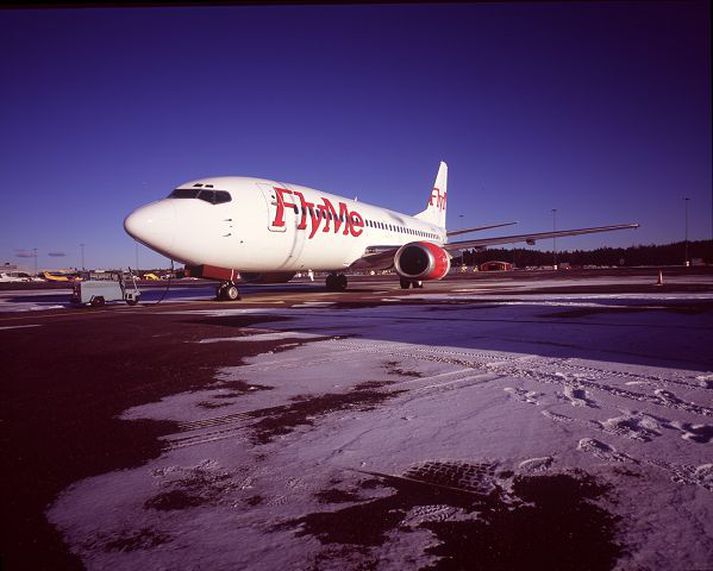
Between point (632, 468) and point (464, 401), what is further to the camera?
point (464, 401)

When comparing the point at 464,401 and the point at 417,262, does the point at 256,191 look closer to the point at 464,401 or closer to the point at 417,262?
the point at 417,262

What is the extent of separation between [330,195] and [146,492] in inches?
613

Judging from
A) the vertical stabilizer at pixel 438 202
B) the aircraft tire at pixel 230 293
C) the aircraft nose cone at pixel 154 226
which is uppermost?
the vertical stabilizer at pixel 438 202

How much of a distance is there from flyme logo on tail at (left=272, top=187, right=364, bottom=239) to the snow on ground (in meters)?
9.92

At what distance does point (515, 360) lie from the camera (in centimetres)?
434

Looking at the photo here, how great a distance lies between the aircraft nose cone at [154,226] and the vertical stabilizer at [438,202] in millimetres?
20087

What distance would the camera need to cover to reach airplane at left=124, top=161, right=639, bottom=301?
1091 cm

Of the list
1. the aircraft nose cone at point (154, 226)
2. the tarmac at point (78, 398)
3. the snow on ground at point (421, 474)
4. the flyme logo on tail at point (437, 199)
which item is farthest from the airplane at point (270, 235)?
the flyme logo on tail at point (437, 199)

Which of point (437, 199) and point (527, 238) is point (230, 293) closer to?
point (527, 238)

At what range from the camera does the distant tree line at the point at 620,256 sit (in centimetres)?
8412

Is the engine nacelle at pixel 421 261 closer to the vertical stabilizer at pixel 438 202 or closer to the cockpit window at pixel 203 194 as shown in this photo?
the cockpit window at pixel 203 194

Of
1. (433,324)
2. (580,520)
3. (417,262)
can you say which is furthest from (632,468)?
(417,262)

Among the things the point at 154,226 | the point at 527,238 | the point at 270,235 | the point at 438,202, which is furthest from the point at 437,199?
the point at 154,226

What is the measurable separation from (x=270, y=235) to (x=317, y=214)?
2.50 metres
